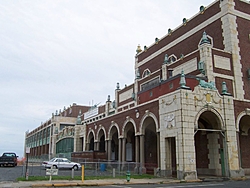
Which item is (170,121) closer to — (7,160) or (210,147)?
(210,147)

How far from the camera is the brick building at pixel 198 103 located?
23.6m

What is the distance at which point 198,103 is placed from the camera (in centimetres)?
2386

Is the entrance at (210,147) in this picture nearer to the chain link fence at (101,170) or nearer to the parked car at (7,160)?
the chain link fence at (101,170)

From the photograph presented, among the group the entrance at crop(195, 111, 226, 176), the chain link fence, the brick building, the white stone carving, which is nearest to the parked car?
the chain link fence

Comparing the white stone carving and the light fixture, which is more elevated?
the light fixture

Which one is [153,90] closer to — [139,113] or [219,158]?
[139,113]

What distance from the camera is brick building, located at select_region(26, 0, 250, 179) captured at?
23.6m

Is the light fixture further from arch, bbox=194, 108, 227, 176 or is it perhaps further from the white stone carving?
the white stone carving

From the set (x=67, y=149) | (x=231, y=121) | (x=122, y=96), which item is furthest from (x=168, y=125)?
(x=67, y=149)

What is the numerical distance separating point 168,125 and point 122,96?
18.5 metres

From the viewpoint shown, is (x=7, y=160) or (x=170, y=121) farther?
(x=7, y=160)

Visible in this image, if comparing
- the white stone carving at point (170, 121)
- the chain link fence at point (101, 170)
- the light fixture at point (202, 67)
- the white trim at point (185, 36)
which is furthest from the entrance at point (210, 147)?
the white trim at point (185, 36)

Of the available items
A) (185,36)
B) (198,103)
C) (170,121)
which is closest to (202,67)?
(198,103)

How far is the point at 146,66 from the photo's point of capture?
138 ft
